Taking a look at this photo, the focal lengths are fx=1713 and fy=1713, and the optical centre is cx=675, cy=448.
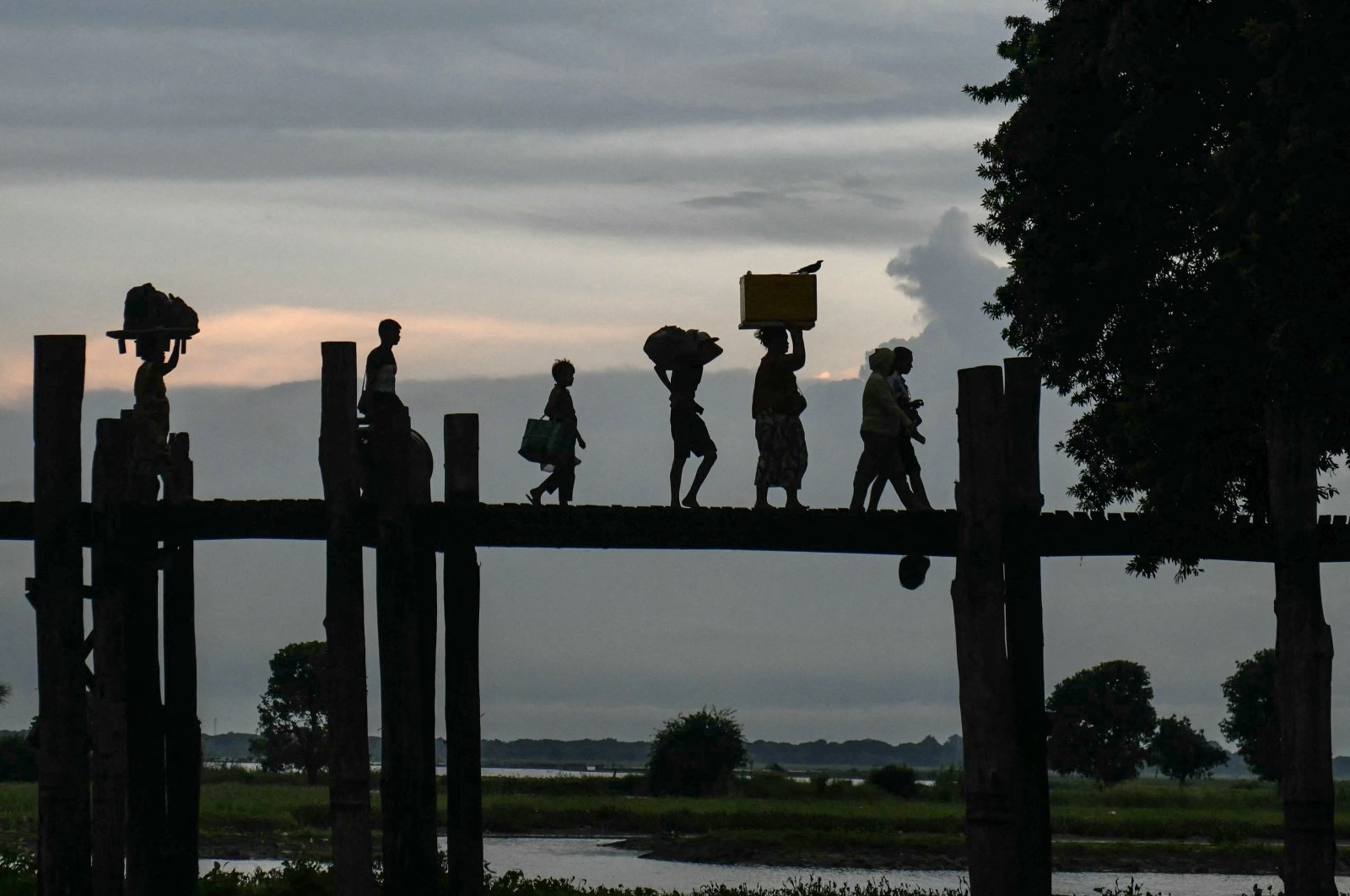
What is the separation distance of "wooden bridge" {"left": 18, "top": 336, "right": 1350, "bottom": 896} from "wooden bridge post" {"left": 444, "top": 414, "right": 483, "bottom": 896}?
2 cm

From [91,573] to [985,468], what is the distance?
25.2ft

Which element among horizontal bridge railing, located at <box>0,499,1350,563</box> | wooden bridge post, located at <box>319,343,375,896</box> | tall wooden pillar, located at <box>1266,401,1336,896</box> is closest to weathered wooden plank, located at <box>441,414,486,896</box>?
horizontal bridge railing, located at <box>0,499,1350,563</box>

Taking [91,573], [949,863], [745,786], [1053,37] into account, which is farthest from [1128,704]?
[91,573]

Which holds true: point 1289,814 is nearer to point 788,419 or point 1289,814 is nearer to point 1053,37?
point 788,419

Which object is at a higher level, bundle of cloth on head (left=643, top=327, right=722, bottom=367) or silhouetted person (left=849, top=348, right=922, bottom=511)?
bundle of cloth on head (left=643, top=327, right=722, bottom=367)

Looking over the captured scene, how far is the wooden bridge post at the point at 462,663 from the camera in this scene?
13758 millimetres

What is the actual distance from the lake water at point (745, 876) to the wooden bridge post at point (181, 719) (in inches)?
475

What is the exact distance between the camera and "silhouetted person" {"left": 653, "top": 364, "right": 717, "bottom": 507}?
1488 cm

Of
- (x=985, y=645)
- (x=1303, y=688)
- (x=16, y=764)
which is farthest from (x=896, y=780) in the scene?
(x=985, y=645)

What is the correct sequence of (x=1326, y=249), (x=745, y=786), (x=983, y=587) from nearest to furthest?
(x=983, y=587), (x=1326, y=249), (x=745, y=786)

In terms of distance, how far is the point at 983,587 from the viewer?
1289 cm

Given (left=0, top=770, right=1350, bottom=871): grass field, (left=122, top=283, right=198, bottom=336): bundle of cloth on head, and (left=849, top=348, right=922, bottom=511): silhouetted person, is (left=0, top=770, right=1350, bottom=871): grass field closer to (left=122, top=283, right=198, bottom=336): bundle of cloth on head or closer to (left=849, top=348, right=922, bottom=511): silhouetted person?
(left=122, top=283, right=198, bottom=336): bundle of cloth on head

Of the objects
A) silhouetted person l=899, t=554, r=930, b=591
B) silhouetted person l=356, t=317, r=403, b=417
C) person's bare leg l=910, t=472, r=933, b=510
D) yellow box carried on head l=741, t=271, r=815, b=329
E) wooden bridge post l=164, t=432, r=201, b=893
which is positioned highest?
yellow box carried on head l=741, t=271, r=815, b=329

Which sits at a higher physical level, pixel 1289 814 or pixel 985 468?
pixel 985 468
